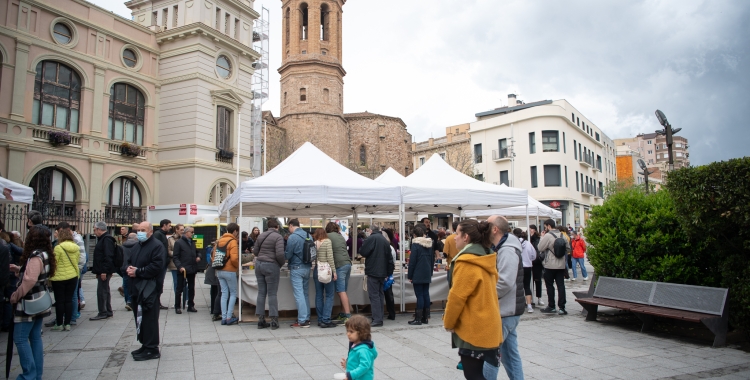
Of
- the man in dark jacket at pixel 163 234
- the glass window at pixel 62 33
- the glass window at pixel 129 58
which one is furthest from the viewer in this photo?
the glass window at pixel 129 58

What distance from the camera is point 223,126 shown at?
2602cm

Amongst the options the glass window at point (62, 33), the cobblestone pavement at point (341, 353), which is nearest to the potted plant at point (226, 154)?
the glass window at point (62, 33)

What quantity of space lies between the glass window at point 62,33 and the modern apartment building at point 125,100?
5 centimetres

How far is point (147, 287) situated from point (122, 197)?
1982 centimetres

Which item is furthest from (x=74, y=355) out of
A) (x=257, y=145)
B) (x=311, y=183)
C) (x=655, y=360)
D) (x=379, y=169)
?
(x=379, y=169)

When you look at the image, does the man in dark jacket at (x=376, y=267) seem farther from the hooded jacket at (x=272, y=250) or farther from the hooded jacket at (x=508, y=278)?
the hooded jacket at (x=508, y=278)

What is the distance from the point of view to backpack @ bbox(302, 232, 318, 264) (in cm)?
812

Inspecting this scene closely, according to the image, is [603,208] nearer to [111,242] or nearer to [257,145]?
[111,242]

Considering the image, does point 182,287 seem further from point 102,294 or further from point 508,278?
point 508,278

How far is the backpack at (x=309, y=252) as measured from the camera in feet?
26.7

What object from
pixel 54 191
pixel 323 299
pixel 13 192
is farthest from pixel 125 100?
pixel 323 299

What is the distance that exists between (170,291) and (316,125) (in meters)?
40.8

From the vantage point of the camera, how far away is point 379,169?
58.3m

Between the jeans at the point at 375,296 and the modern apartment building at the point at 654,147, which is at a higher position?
the modern apartment building at the point at 654,147
